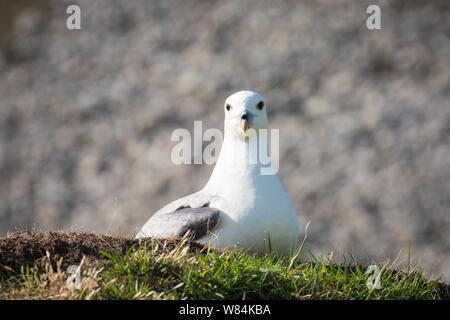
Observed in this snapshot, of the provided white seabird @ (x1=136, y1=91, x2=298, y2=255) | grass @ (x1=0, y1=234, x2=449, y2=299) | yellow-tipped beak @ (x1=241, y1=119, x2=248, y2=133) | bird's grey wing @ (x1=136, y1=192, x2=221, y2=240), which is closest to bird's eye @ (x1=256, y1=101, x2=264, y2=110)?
white seabird @ (x1=136, y1=91, x2=298, y2=255)

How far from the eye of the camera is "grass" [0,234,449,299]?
2525 millimetres

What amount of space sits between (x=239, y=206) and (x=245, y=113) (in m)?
Result: 0.69

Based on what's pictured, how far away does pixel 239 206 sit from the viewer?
3621 millimetres

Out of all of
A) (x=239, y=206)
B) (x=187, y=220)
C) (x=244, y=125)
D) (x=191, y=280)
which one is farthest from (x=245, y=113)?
(x=191, y=280)

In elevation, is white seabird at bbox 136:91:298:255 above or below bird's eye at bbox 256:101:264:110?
below

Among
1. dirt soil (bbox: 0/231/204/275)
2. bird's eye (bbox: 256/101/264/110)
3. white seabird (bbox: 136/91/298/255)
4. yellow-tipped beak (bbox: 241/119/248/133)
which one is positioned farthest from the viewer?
bird's eye (bbox: 256/101/264/110)

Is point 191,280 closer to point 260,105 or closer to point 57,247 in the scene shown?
point 57,247

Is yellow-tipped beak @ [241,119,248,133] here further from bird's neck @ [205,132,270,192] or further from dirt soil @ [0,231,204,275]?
dirt soil @ [0,231,204,275]

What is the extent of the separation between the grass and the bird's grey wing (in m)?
0.43
